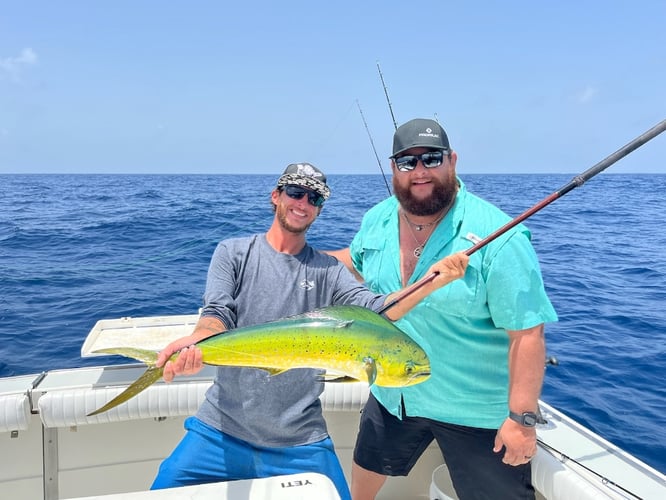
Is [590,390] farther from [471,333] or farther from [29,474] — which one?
[29,474]

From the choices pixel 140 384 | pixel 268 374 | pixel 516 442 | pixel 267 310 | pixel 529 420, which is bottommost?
pixel 516 442

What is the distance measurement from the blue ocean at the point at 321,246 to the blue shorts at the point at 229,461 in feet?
12.0

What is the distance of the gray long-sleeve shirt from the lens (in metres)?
2.41

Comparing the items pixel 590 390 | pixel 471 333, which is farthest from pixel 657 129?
pixel 590 390

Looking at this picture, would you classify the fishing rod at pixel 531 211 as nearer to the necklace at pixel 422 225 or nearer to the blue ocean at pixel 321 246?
the necklace at pixel 422 225

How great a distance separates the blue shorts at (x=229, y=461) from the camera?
2.34 meters

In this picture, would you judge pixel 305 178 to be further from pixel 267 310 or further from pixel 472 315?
pixel 472 315

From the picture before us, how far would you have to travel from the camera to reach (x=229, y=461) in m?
2.38

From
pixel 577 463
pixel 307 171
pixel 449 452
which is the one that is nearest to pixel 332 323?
pixel 307 171

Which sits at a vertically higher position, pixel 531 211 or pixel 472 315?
pixel 531 211

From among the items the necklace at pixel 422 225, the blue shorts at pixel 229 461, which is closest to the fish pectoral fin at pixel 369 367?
the blue shorts at pixel 229 461

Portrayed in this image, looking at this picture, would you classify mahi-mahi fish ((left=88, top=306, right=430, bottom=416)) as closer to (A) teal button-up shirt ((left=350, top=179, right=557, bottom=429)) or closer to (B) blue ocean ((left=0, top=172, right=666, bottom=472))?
(A) teal button-up shirt ((left=350, top=179, right=557, bottom=429))

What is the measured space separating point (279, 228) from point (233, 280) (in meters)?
0.36

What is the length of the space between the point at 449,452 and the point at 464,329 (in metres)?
0.69
